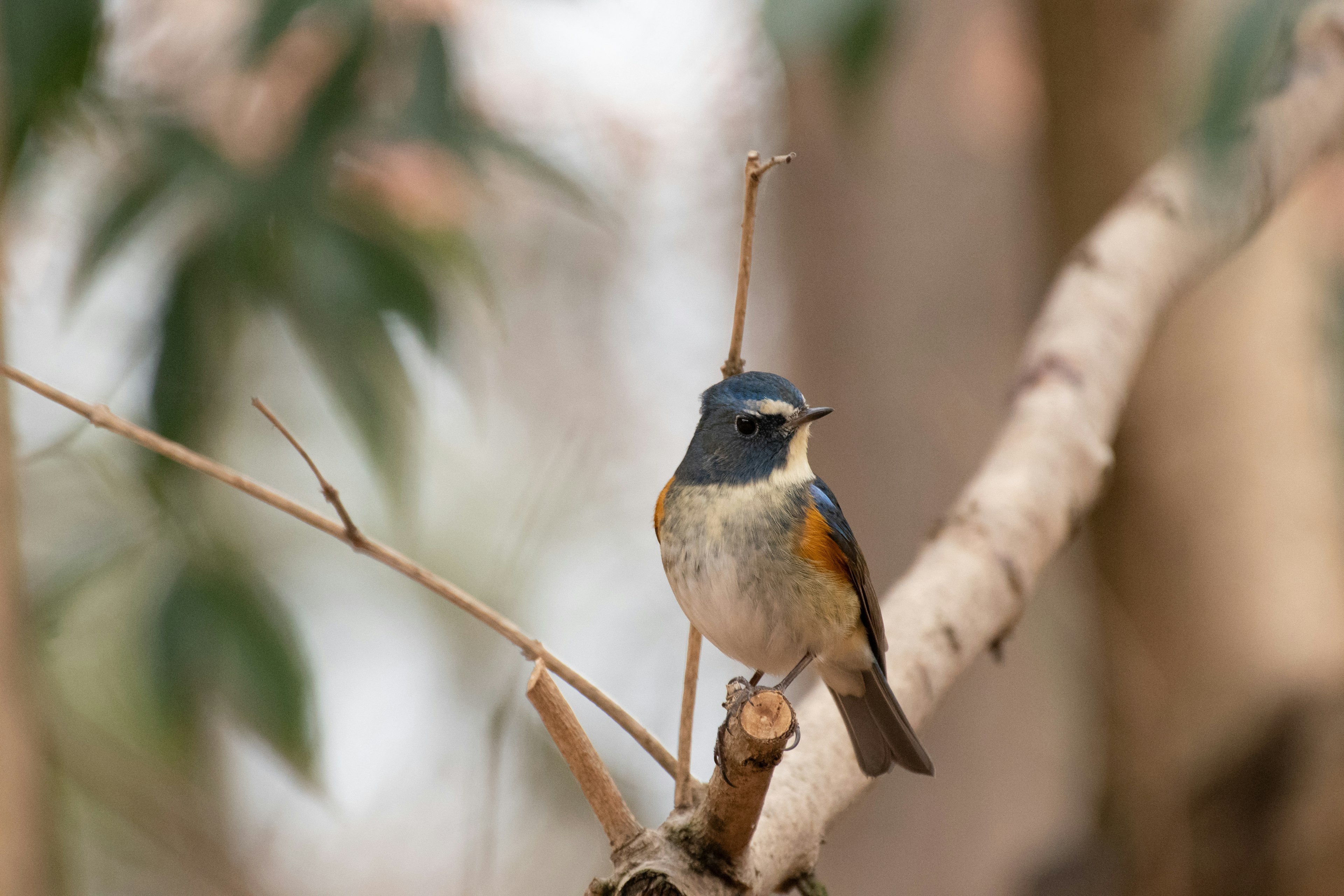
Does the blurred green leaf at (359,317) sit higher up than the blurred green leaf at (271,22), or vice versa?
the blurred green leaf at (271,22)

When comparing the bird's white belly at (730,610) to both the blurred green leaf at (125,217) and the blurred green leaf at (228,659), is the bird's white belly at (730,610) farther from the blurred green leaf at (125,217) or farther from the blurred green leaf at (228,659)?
the blurred green leaf at (125,217)

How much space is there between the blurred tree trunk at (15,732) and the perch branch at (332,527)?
1.29 metres

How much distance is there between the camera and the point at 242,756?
438 centimetres

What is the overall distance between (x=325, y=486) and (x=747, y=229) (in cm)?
59

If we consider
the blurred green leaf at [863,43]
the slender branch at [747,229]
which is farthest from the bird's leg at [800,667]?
the blurred green leaf at [863,43]

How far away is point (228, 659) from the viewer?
2529 mm

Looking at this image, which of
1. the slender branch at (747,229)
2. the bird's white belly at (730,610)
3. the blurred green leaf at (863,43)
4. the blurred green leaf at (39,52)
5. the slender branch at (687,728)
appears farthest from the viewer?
the blurred green leaf at (39,52)

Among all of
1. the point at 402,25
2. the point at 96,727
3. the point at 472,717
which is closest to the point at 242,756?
the point at 96,727

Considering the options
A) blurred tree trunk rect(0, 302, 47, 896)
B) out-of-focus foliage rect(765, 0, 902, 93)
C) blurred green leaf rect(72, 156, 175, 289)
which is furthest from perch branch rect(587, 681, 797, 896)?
blurred green leaf rect(72, 156, 175, 289)

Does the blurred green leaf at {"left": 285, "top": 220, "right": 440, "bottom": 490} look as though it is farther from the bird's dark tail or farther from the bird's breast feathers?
the bird's dark tail

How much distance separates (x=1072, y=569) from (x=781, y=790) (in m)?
3.07

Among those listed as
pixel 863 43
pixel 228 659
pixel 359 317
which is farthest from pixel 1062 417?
pixel 228 659

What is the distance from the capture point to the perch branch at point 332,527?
4.42 ft

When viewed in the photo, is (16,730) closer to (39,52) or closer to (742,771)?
(39,52)
